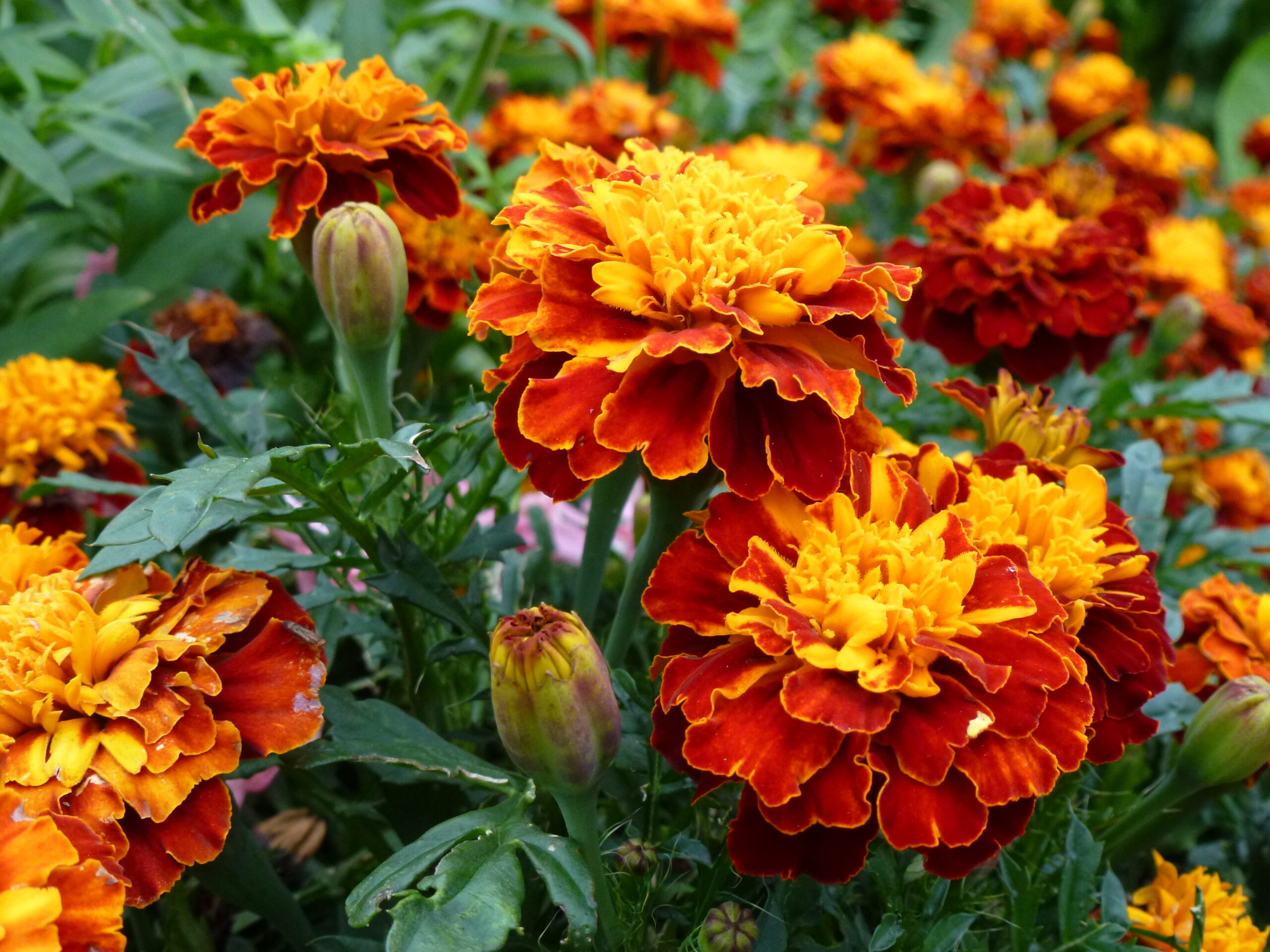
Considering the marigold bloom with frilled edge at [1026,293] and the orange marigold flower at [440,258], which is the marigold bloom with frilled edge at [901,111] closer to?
the marigold bloom with frilled edge at [1026,293]

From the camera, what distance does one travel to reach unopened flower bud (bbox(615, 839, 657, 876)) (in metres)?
0.58

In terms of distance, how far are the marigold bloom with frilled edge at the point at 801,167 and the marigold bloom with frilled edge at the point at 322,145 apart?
2.32 feet

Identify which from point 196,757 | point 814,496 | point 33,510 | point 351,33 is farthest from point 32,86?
point 814,496

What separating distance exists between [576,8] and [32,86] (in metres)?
1.00

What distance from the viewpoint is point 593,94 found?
1472 mm

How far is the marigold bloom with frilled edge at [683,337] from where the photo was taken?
533mm

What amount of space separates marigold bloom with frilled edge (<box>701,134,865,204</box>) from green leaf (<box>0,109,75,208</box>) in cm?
79

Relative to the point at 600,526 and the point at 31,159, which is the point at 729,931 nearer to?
the point at 600,526

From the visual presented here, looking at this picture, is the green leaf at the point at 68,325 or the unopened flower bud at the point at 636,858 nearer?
the unopened flower bud at the point at 636,858

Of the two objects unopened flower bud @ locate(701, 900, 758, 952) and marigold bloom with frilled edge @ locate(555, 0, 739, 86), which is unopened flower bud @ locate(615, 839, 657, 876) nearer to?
unopened flower bud @ locate(701, 900, 758, 952)

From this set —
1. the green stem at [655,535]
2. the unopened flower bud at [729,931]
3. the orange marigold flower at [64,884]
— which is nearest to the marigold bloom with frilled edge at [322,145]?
the green stem at [655,535]

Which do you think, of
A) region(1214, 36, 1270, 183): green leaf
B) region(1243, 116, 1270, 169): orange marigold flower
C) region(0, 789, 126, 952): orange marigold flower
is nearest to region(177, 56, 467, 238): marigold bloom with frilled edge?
region(0, 789, 126, 952): orange marigold flower

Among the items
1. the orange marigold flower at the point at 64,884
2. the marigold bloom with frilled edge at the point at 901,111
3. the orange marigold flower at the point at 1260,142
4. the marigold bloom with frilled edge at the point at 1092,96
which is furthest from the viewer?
the orange marigold flower at the point at 1260,142

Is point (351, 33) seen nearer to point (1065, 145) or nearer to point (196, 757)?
point (196, 757)
